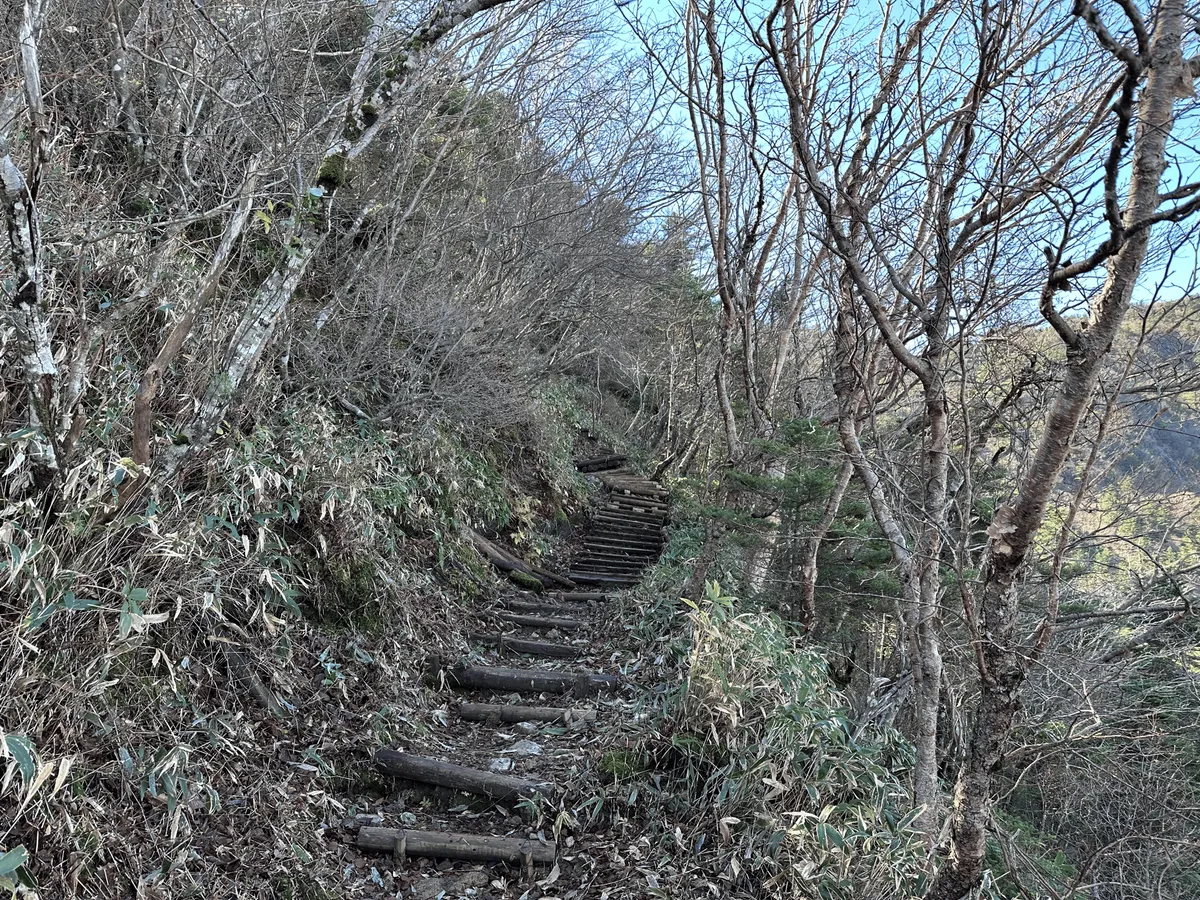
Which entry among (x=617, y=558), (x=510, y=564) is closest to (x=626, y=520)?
(x=617, y=558)

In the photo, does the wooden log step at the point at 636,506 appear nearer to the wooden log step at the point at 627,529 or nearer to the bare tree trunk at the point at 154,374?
the wooden log step at the point at 627,529

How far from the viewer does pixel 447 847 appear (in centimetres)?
339

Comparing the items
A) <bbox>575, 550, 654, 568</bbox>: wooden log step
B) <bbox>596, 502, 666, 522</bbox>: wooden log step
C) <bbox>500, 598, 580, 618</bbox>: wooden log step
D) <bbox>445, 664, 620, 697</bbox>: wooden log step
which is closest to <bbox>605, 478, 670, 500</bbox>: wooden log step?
<bbox>596, 502, 666, 522</bbox>: wooden log step

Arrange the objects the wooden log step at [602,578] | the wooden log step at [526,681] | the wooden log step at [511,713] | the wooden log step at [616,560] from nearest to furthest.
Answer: the wooden log step at [511,713] < the wooden log step at [526,681] < the wooden log step at [602,578] < the wooden log step at [616,560]

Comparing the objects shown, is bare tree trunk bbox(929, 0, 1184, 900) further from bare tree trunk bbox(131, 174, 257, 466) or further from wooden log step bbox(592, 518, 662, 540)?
wooden log step bbox(592, 518, 662, 540)

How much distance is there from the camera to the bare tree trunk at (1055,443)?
1.87 metres

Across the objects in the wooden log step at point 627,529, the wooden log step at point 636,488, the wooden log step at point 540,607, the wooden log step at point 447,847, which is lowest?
the wooden log step at point 447,847

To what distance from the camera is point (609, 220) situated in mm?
8109

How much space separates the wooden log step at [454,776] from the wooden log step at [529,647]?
6.74 feet

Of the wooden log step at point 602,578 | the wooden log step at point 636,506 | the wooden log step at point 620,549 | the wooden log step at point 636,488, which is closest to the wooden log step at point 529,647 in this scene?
the wooden log step at point 602,578

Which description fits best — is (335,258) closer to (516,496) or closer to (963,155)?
(516,496)

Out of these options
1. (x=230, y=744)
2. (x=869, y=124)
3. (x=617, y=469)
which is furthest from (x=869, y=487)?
(x=617, y=469)

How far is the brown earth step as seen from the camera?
5180 mm

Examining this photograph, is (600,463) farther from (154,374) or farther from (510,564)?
(154,374)
